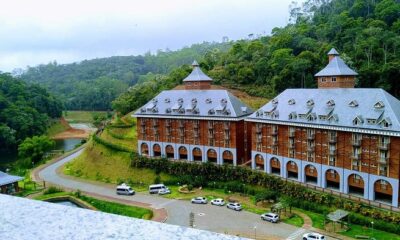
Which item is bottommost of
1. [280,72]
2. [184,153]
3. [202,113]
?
[184,153]

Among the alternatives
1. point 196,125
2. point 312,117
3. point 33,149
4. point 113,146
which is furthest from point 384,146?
point 33,149

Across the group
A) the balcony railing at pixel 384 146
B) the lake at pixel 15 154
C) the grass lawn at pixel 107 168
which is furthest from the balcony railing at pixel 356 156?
the lake at pixel 15 154

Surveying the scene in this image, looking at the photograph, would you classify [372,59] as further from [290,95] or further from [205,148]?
[205,148]

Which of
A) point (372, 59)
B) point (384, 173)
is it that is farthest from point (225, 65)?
point (384, 173)

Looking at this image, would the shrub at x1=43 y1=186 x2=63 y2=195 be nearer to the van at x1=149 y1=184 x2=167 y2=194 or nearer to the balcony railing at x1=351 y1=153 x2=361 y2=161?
the van at x1=149 y1=184 x2=167 y2=194

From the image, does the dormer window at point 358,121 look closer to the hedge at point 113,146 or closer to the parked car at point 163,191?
the parked car at point 163,191

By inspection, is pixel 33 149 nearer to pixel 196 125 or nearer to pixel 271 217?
pixel 196 125

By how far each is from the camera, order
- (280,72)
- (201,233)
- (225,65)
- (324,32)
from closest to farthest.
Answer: (201,233) → (280,72) → (324,32) → (225,65)
